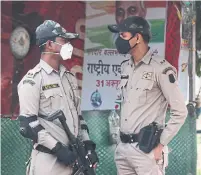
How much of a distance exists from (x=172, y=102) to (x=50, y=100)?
984 millimetres

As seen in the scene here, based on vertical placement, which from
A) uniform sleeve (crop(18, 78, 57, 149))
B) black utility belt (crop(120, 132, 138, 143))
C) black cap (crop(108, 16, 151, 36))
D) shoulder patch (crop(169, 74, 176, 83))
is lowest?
black utility belt (crop(120, 132, 138, 143))

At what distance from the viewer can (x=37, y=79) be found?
4102 millimetres

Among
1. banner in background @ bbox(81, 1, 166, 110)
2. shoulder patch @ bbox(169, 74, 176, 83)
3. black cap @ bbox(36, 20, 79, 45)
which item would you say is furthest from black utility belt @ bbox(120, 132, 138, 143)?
banner in background @ bbox(81, 1, 166, 110)

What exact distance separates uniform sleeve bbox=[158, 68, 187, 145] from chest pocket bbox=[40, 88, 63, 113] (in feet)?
2.81

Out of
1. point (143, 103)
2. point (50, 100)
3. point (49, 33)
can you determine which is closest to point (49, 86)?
point (50, 100)

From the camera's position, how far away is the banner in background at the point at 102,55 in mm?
7852

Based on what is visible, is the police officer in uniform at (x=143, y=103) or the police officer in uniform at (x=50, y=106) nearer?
the police officer in uniform at (x=50, y=106)

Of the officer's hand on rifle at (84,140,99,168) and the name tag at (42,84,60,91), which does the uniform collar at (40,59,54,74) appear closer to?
the name tag at (42,84,60,91)

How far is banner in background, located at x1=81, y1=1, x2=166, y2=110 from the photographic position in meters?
7.85

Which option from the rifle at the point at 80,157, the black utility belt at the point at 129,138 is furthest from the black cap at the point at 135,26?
the rifle at the point at 80,157

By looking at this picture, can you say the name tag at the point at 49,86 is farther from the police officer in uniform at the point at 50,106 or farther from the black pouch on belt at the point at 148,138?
the black pouch on belt at the point at 148,138

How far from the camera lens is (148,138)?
13.9 feet

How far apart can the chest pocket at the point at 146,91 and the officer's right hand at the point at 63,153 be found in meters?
0.76

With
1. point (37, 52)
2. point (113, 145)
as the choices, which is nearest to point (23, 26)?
point (37, 52)
